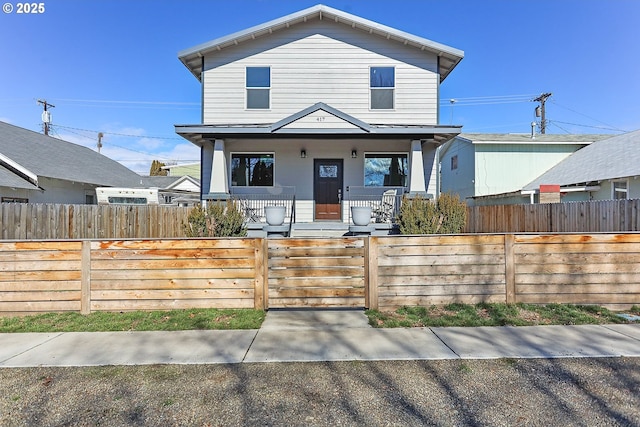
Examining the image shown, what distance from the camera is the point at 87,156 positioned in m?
22.0

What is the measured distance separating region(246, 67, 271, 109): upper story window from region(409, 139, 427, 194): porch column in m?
5.50

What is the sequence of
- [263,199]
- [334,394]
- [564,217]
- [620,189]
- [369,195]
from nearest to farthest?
[334,394] → [564,217] → [263,199] → [369,195] → [620,189]

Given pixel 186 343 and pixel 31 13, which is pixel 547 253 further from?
pixel 31 13

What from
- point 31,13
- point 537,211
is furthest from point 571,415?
point 31,13

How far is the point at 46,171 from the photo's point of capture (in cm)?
1513

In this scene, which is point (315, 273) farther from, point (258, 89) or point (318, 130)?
point (258, 89)

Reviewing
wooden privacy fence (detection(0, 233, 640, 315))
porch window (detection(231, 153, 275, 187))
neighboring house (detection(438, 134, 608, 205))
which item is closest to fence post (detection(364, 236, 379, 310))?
wooden privacy fence (detection(0, 233, 640, 315))

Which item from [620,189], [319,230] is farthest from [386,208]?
[620,189]

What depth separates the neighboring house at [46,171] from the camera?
13.9m

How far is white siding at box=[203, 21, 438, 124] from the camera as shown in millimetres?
11906

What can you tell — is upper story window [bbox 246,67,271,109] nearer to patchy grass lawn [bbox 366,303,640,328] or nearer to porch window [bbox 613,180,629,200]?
patchy grass lawn [bbox 366,303,640,328]

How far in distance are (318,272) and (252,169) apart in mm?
7693

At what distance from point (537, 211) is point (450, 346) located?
23.9 feet
